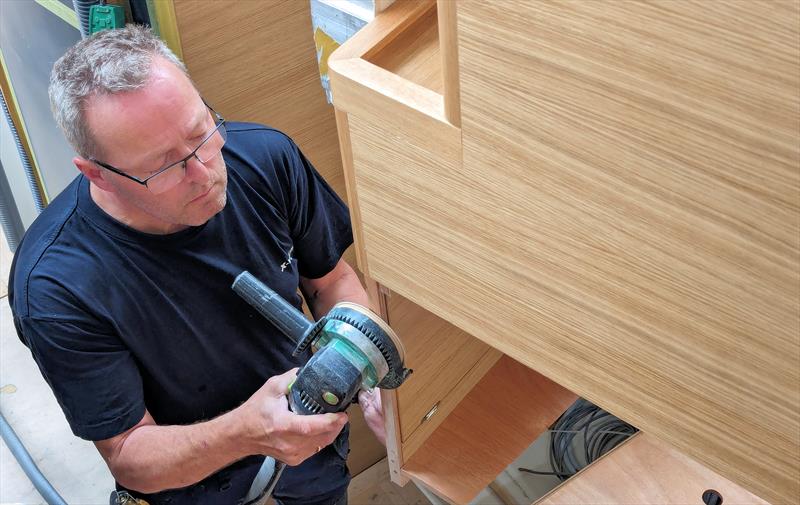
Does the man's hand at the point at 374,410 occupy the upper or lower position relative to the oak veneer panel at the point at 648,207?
lower

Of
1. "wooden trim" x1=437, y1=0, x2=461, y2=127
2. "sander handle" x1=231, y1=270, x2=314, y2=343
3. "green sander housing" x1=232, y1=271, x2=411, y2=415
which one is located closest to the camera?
"wooden trim" x1=437, y1=0, x2=461, y2=127

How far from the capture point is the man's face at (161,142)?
117 centimetres

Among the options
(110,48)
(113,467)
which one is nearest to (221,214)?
(110,48)

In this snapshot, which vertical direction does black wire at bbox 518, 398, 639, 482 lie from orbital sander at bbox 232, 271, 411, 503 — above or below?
below

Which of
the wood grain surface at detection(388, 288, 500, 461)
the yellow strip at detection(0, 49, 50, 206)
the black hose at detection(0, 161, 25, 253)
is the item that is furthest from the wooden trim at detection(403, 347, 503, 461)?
the black hose at detection(0, 161, 25, 253)

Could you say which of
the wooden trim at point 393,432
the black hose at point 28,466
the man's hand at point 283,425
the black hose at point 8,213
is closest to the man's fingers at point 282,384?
the man's hand at point 283,425

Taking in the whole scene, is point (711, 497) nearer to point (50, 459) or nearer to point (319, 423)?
point (319, 423)

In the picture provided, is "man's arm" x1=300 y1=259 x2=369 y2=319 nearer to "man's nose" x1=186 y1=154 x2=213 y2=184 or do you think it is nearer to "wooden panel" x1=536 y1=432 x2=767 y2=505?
"man's nose" x1=186 y1=154 x2=213 y2=184

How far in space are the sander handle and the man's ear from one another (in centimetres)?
26

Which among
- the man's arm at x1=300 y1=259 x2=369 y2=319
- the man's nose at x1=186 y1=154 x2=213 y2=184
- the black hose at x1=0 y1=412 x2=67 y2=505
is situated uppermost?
the man's nose at x1=186 y1=154 x2=213 y2=184

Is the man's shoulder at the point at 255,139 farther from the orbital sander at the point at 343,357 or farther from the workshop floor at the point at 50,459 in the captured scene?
the workshop floor at the point at 50,459

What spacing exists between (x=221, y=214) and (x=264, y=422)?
0.36 m

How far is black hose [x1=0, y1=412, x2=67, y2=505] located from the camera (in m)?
1.98

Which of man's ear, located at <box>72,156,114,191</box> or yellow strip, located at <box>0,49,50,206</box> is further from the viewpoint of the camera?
yellow strip, located at <box>0,49,50,206</box>
